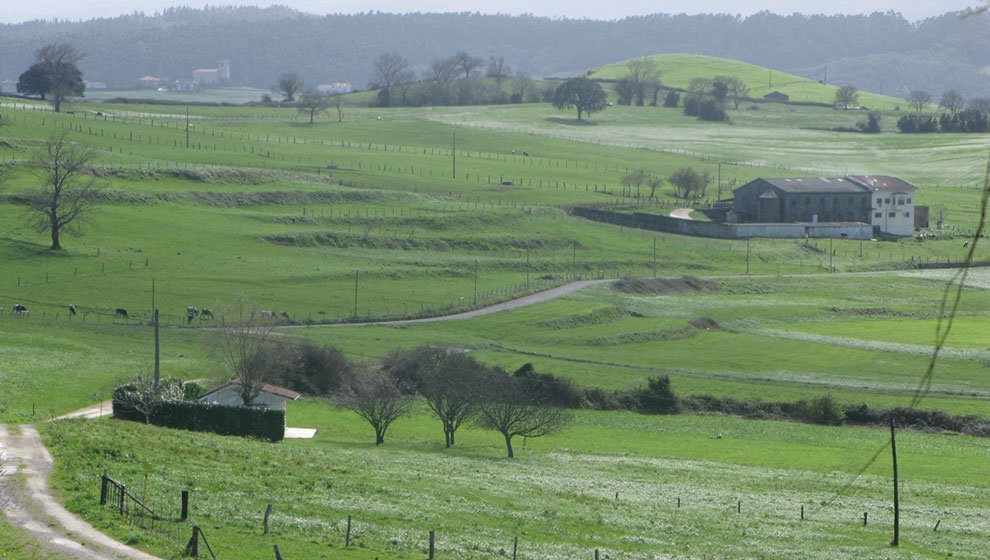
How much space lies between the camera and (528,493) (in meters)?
41.0

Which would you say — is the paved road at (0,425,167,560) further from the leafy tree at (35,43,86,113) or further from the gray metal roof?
the leafy tree at (35,43,86,113)

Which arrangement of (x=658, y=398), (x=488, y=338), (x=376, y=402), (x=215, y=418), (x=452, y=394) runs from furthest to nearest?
(x=488, y=338)
(x=658, y=398)
(x=452, y=394)
(x=376, y=402)
(x=215, y=418)

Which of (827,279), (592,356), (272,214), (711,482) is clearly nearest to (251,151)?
(272,214)

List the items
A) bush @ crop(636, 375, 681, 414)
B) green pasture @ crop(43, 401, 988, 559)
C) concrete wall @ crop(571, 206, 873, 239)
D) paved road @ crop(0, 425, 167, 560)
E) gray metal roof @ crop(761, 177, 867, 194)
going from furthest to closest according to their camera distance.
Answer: gray metal roof @ crop(761, 177, 867, 194), concrete wall @ crop(571, 206, 873, 239), bush @ crop(636, 375, 681, 414), green pasture @ crop(43, 401, 988, 559), paved road @ crop(0, 425, 167, 560)

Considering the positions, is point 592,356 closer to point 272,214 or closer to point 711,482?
point 711,482

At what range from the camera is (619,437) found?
201 feet

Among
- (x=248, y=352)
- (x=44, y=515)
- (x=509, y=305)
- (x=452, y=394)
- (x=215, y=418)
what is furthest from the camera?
(x=509, y=305)

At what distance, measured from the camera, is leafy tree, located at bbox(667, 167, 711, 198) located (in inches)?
6398

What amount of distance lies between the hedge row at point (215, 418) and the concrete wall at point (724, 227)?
94.7 meters

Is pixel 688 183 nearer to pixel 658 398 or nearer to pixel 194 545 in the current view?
pixel 658 398

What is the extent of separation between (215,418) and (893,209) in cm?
11933

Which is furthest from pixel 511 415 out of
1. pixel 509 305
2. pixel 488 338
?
pixel 509 305

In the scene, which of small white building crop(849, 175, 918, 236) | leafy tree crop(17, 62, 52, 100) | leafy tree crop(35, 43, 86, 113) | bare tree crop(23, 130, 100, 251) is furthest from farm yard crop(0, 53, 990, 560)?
leafy tree crop(35, 43, 86, 113)

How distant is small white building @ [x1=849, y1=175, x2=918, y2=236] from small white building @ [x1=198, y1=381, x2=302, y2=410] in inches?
4265
